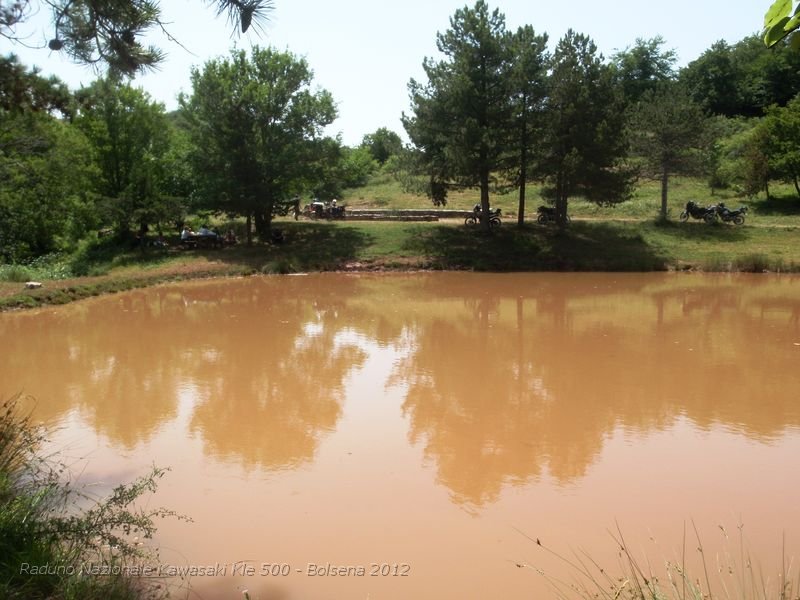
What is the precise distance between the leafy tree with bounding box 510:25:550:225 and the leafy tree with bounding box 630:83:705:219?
16.0 ft

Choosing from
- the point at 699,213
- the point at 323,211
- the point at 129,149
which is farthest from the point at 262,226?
the point at 699,213

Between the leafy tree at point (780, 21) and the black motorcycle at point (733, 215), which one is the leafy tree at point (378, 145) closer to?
the black motorcycle at point (733, 215)

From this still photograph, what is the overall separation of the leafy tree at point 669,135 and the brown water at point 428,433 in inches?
513

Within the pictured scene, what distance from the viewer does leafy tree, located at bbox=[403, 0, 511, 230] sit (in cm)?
2448

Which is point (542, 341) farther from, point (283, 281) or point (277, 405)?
point (283, 281)

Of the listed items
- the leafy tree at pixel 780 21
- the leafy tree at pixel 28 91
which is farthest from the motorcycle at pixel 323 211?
the leafy tree at pixel 780 21

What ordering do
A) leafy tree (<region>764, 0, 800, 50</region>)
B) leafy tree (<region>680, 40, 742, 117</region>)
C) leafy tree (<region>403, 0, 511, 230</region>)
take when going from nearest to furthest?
leafy tree (<region>764, 0, 800, 50</region>)
leafy tree (<region>403, 0, 511, 230</region>)
leafy tree (<region>680, 40, 742, 117</region>)

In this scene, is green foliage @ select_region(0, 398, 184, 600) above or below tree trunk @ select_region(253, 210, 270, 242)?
below

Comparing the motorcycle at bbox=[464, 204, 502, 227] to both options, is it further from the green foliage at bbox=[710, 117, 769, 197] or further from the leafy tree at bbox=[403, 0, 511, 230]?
the green foliage at bbox=[710, 117, 769, 197]

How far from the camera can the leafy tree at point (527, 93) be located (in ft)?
81.7

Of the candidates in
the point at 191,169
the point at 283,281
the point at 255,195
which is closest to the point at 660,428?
the point at 283,281

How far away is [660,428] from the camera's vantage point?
8.23 metres

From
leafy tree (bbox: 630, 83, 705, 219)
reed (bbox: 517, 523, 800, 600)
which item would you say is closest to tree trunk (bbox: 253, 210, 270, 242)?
leafy tree (bbox: 630, 83, 705, 219)

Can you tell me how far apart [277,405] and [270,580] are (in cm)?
443
